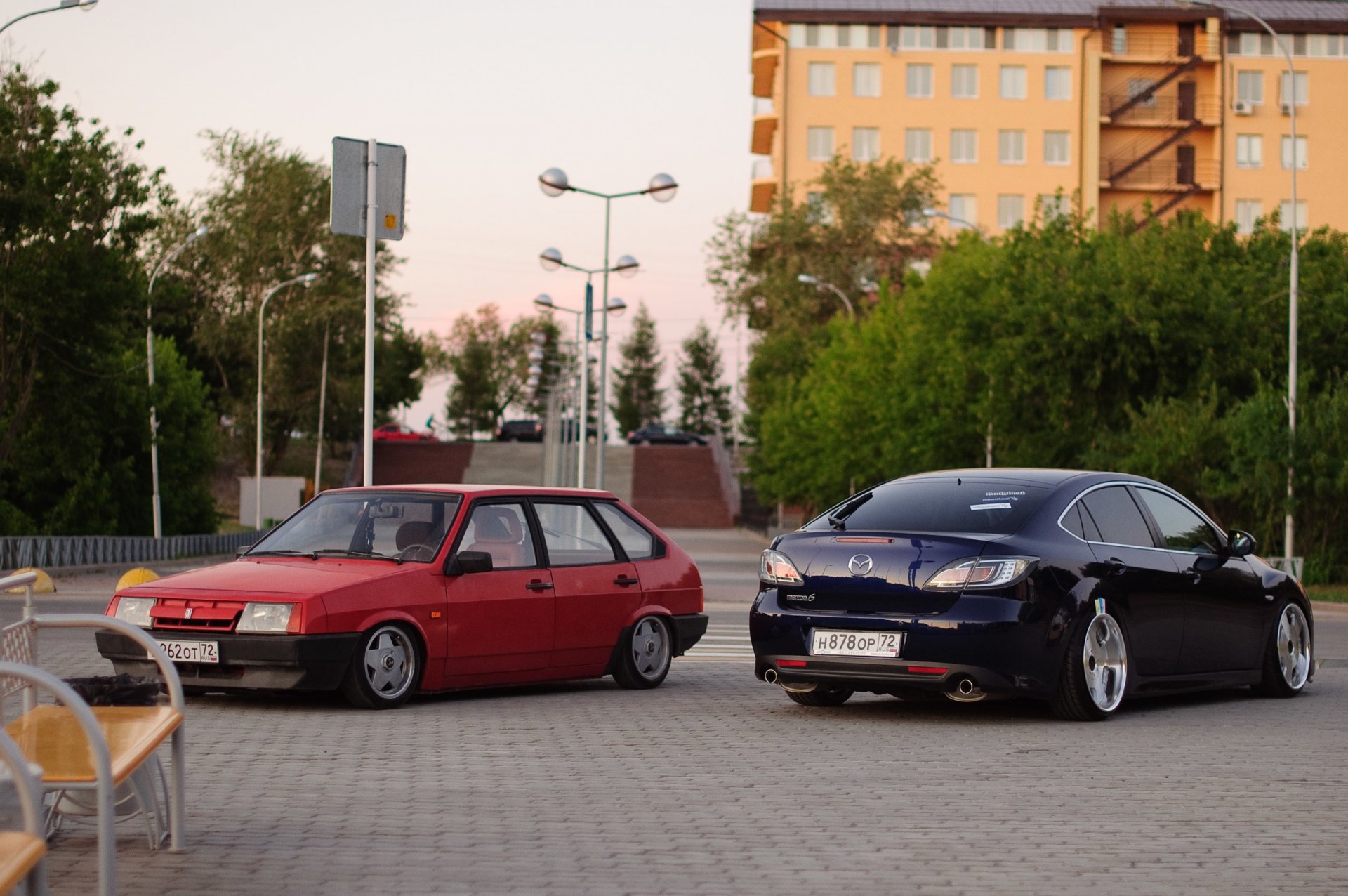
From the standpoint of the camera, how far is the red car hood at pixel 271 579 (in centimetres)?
1089

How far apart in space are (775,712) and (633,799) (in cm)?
383

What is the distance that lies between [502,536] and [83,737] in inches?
256

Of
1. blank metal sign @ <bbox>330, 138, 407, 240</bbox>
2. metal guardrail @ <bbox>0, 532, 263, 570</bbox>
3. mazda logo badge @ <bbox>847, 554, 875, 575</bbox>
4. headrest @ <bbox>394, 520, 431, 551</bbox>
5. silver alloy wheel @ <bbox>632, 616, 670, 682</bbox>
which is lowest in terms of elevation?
metal guardrail @ <bbox>0, 532, 263, 570</bbox>

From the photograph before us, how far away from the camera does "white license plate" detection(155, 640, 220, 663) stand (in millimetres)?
10742

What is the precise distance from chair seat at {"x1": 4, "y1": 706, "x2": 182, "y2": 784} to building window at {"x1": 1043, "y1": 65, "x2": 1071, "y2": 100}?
8885 cm

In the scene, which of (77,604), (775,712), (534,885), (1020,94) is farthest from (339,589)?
(1020,94)

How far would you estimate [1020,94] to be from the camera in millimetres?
91250

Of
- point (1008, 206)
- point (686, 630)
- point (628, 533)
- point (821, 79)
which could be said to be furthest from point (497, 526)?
point (1008, 206)

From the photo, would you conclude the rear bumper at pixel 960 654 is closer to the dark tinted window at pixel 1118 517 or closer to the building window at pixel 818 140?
the dark tinted window at pixel 1118 517

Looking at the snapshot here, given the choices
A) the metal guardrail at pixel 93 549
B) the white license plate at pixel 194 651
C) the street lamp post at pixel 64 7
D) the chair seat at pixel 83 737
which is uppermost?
the street lamp post at pixel 64 7

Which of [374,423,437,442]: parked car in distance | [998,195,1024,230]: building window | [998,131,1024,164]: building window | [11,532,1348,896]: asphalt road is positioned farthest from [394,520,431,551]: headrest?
[374,423,437,442]: parked car in distance

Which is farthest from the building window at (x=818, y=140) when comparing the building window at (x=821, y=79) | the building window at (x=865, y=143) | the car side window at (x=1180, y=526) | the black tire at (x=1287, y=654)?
the car side window at (x=1180, y=526)

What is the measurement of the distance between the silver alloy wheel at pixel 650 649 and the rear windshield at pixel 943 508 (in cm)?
196

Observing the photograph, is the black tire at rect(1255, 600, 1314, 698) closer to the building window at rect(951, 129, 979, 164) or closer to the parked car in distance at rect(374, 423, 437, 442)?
the building window at rect(951, 129, 979, 164)
